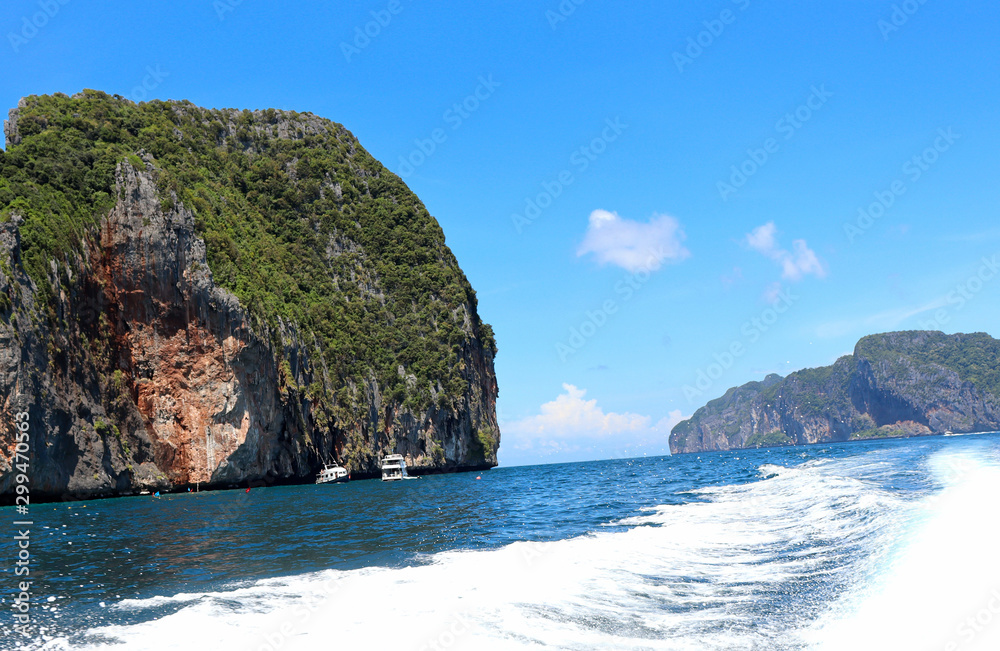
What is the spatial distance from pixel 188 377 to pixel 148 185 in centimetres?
2028

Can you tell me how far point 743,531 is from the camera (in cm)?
2112

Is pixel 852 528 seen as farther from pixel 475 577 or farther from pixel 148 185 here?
pixel 148 185

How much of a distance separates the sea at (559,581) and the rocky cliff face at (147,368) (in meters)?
26.4

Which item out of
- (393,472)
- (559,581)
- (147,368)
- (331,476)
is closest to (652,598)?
(559,581)

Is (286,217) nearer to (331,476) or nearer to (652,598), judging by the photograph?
(331,476)

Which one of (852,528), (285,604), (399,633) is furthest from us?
(852,528)

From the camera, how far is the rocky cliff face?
47.7 meters

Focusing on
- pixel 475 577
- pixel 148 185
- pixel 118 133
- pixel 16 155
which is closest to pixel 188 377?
pixel 148 185

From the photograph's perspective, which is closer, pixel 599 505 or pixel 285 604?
pixel 285 604

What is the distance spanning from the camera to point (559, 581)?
561 inches

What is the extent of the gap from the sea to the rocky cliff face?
86.7 ft

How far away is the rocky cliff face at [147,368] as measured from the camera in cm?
4772

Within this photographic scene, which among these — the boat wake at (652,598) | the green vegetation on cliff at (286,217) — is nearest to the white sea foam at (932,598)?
the boat wake at (652,598)

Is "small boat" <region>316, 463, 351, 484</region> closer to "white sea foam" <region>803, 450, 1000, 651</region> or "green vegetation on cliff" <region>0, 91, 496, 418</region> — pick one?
"green vegetation on cliff" <region>0, 91, 496, 418</region>
